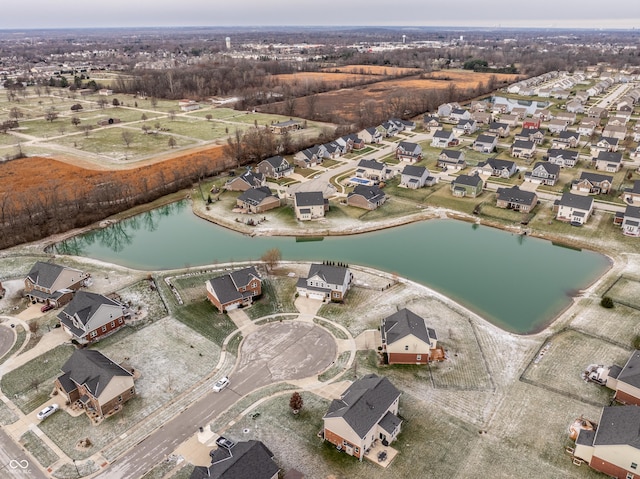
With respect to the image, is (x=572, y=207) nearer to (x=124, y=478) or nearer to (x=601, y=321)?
(x=601, y=321)

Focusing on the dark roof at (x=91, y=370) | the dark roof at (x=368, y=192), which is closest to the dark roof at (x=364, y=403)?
the dark roof at (x=91, y=370)

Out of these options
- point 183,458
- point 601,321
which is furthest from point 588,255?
point 183,458

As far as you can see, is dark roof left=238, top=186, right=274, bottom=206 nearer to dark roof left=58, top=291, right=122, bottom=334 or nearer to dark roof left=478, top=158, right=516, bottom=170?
dark roof left=58, top=291, right=122, bottom=334

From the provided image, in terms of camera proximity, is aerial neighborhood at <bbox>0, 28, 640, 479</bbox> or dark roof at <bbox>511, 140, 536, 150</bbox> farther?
dark roof at <bbox>511, 140, 536, 150</bbox>

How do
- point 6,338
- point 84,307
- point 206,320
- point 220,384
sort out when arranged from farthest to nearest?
point 206,320
point 6,338
point 84,307
point 220,384

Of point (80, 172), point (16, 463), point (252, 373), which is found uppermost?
point (80, 172)

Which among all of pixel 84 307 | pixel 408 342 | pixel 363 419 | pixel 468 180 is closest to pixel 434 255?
pixel 468 180

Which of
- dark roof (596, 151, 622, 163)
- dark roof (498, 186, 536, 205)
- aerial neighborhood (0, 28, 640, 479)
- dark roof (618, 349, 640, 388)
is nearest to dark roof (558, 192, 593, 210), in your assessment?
aerial neighborhood (0, 28, 640, 479)

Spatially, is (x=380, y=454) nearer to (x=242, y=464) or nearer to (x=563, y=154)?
(x=242, y=464)
